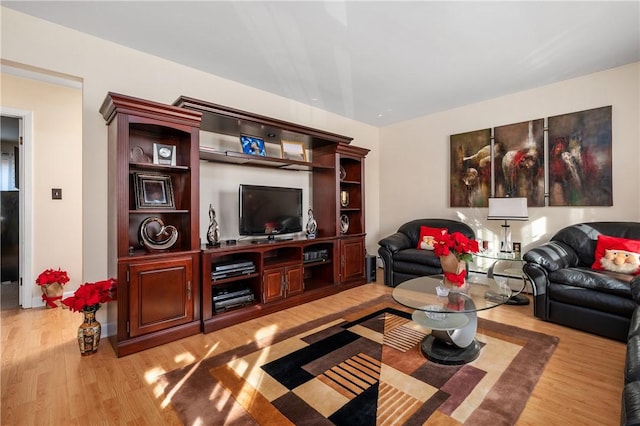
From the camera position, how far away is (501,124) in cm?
413

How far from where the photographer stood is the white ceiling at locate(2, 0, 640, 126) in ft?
7.47

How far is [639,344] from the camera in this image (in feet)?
4.60

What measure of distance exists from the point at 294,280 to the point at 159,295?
4.72ft

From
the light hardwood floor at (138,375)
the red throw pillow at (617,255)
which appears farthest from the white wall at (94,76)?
the red throw pillow at (617,255)

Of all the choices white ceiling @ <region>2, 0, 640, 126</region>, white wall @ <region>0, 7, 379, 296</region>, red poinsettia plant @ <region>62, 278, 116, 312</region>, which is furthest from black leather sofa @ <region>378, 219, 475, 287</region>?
red poinsettia plant @ <region>62, 278, 116, 312</region>

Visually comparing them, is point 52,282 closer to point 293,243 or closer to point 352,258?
point 293,243

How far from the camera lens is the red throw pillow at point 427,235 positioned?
4.12 metres

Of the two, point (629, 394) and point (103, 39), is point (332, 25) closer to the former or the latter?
point (103, 39)

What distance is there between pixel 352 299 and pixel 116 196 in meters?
2.74

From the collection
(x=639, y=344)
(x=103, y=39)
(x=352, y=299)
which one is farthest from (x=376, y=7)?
(x=352, y=299)

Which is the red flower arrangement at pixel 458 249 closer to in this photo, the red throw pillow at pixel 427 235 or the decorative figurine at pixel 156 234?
the red throw pillow at pixel 427 235

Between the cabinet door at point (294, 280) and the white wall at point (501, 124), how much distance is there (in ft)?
8.37

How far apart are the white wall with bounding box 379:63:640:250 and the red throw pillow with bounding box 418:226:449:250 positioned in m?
0.60

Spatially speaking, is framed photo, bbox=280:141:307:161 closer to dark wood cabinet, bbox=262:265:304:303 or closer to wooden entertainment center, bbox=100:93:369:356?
wooden entertainment center, bbox=100:93:369:356
